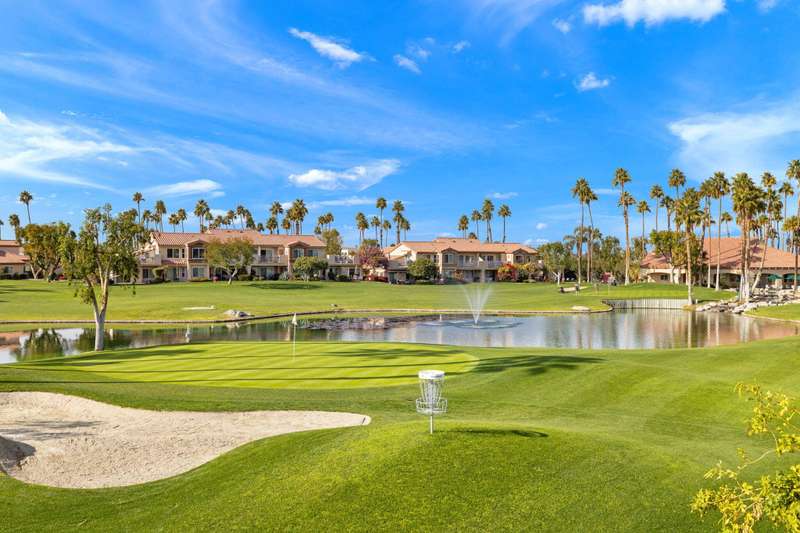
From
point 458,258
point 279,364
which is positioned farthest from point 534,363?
point 458,258

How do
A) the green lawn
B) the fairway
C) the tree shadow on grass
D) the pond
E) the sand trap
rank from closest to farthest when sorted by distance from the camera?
the green lawn → the sand trap → the fairway → the tree shadow on grass → the pond

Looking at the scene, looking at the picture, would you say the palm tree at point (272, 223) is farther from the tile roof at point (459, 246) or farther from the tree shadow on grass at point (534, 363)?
the tree shadow on grass at point (534, 363)

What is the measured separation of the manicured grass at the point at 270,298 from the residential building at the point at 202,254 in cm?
1330

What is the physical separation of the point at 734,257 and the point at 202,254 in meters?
111

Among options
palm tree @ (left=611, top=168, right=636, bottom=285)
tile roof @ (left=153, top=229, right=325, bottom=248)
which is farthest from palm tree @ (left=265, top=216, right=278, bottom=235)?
palm tree @ (left=611, top=168, right=636, bottom=285)

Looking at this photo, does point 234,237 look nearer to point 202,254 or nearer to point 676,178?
point 202,254

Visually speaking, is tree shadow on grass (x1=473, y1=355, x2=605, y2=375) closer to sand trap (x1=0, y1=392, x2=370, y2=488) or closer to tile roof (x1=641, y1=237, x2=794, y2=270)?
sand trap (x1=0, y1=392, x2=370, y2=488)

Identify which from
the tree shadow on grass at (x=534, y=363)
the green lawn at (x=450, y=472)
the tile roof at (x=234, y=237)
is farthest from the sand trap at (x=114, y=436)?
the tile roof at (x=234, y=237)

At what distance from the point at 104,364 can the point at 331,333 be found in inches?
1001

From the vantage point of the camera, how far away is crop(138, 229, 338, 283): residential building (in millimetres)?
107312

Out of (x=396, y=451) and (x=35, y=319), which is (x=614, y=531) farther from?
(x=35, y=319)

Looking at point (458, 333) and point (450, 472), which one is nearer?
point (450, 472)

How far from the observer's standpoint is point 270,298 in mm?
82875

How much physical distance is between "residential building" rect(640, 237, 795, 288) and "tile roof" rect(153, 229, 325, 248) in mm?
74970
